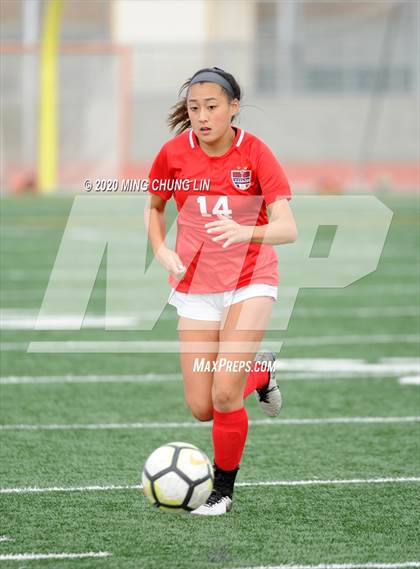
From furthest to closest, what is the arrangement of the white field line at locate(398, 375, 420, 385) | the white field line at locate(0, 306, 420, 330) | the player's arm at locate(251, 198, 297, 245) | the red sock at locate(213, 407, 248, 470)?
the white field line at locate(0, 306, 420, 330), the white field line at locate(398, 375, 420, 385), the red sock at locate(213, 407, 248, 470), the player's arm at locate(251, 198, 297, 245)

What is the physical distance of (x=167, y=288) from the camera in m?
12.7

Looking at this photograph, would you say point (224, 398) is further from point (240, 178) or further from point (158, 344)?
point (158, 344)

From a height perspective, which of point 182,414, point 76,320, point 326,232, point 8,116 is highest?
point 182,414

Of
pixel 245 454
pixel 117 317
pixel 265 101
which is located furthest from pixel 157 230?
pixel 265 101

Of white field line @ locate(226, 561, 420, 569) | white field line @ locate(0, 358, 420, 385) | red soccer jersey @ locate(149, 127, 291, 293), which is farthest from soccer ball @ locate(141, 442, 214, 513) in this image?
white field line @ locate(0, 358, 420, 385)

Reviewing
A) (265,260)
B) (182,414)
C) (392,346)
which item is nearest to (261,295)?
(265,260)

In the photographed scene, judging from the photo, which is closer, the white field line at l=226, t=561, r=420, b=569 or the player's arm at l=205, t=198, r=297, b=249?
the white field line at l=226, t=561, r=420, b=569

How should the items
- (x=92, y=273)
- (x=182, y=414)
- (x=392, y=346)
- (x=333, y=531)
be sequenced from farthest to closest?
1. (x=92, y=273)
2. (x=392, y=346)
3. (x=182, y=414)
4. (x=333, y=531)

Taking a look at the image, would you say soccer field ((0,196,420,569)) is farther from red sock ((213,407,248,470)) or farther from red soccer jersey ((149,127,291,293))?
red soccer jersey ((149,127,291,293))

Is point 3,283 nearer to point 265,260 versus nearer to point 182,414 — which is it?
point 182,414

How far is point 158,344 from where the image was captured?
374 inches

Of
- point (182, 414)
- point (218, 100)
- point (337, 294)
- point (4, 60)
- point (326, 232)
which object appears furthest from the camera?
point (4, 60)

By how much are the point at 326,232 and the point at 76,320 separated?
801 centimetres

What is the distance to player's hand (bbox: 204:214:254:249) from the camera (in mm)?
4779
